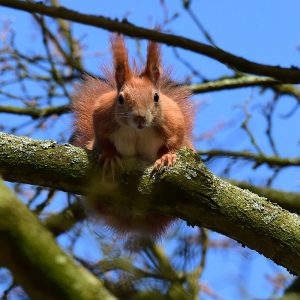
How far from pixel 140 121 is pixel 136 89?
0.25 metres

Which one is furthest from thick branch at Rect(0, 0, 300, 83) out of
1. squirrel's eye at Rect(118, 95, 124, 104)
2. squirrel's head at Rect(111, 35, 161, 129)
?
squirrel's eye at Rect(118, 95, 124, 104)

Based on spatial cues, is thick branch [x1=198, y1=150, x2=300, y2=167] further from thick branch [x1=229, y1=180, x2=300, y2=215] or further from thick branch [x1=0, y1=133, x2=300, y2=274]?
thick branch [x1=0, y1=133, x2=300, y2=274]

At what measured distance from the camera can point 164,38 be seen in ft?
5.56

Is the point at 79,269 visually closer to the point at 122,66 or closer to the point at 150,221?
the point at 150,221

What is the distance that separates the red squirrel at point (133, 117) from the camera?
2.45 meters

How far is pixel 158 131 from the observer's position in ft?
8.25

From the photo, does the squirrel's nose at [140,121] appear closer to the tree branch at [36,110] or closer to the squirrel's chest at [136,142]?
the squirrel's chest at [136,142]

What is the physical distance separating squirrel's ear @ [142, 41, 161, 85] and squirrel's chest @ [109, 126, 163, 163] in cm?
37

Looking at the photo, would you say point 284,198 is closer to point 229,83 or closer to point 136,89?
point 136,89

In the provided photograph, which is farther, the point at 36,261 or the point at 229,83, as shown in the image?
the point at 229,83

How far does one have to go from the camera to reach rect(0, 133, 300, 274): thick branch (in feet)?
5.87

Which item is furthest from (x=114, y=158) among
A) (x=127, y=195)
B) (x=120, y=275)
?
(x=120, y=275)

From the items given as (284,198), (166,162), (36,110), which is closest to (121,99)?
(166,162)

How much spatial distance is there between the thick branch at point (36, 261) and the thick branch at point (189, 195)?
1323mm
